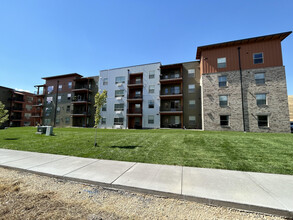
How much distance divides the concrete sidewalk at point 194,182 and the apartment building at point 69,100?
28.2 metres

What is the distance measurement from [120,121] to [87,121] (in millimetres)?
9560

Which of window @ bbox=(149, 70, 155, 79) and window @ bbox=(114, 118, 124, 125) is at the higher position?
window @ bbox=(149, 70, 155, 79)

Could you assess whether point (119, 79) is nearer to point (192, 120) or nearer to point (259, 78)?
point (192, 120)

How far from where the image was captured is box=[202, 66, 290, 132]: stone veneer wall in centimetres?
1716

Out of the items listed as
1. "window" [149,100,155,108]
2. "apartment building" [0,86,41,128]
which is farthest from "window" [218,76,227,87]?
"apartment building" [0,86,41,128]

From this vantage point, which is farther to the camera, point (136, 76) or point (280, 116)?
point (136, 76)

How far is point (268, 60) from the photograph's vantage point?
1822cm

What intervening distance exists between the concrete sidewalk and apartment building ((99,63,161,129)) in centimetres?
2088

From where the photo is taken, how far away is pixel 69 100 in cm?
3394

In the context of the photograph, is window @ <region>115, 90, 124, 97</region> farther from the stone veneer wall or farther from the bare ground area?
the bare ground area

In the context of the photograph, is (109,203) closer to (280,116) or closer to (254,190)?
(254,190)

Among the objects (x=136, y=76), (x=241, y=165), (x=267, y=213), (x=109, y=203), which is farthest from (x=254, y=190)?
(x=136, y=76)

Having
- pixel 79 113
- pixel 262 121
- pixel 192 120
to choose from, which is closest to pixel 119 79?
pixel 79 113

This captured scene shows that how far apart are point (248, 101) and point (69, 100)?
39204 mm
